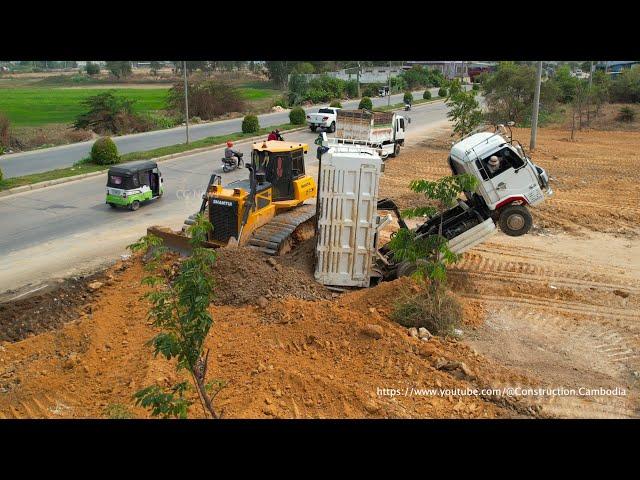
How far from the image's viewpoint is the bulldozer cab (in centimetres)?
1257

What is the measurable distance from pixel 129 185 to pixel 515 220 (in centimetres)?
1048

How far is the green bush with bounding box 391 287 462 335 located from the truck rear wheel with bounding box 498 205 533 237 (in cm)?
255

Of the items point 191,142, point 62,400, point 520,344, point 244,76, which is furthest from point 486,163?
point 244,76

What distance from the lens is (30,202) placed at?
58.5 feet

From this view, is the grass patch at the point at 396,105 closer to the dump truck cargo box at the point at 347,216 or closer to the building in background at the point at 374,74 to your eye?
the building in background at the point at 374,74

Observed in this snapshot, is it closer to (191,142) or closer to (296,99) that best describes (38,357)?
(191,142)

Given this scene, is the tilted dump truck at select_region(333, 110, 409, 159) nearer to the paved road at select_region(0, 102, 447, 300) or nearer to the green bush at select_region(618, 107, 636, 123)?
the paved road at select_region(0, 102, 447, 300)

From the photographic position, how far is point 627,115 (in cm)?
3894

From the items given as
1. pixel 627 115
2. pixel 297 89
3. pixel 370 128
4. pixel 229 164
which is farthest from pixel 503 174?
pixel 297 89

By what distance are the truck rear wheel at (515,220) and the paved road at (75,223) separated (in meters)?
8.11

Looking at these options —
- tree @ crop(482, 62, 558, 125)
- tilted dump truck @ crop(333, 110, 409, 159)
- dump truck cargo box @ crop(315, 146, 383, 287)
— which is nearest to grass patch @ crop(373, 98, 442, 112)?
tree @ crop(482, 62, 558, 125)

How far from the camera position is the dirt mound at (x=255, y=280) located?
1028 centimetres

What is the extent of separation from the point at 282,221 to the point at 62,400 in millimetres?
5830

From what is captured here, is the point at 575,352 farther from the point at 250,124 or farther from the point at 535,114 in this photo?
the point at 250,124
